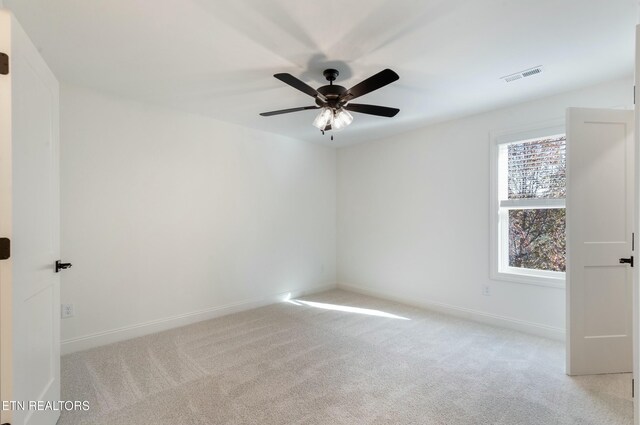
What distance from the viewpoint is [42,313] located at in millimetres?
1721

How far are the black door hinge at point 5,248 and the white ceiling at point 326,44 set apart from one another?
1.41 m

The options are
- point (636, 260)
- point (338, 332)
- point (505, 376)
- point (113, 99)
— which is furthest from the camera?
point (338, 332)

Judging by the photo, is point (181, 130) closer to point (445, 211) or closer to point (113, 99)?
point (113, 99)

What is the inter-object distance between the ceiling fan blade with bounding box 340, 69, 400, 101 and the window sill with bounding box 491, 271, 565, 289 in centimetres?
270

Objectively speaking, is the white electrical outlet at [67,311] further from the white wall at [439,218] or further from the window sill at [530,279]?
the window sill at [530,279]

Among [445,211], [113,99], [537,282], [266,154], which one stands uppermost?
[113,99]

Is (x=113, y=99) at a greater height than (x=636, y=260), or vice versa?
(x=113, y=99)

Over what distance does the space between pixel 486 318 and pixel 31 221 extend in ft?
13.8

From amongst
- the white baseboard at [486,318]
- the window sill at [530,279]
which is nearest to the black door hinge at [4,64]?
the window sill at [530,279]

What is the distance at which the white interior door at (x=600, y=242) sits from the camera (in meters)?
2.43

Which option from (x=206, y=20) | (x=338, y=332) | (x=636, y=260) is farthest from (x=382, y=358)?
(x=206, y=20)

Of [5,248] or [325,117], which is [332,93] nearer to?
[325,117]

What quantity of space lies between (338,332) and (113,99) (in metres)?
3.39

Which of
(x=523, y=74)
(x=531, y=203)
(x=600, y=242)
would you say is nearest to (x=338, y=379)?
(x=600, y=242)
